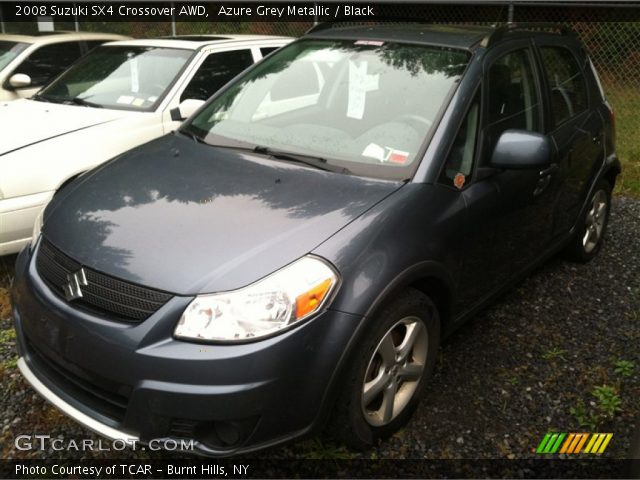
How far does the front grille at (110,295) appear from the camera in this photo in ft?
6.99

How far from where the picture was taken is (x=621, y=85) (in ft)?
29.1

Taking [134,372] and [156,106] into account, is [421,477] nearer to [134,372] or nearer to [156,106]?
[134,372]

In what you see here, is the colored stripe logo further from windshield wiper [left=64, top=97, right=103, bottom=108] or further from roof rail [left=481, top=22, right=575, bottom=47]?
windshield wiper [left=64, top=97, right=103, bottom=108]

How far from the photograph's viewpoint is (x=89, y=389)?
225 centimetres

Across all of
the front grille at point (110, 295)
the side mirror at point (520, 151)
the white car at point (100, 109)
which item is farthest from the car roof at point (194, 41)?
the front grille at point (110, 295)

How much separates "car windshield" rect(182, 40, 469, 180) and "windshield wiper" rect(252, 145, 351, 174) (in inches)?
0.5

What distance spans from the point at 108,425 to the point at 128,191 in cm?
103

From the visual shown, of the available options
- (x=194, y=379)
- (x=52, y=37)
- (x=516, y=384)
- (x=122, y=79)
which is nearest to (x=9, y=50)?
(x=52, y=37)

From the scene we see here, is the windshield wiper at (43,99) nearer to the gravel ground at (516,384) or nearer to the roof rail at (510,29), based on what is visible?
the gravel ground at (516,384)

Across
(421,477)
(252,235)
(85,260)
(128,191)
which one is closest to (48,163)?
(128,191)

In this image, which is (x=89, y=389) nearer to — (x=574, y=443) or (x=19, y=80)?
(x=574, y=443)

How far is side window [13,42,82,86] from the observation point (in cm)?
644

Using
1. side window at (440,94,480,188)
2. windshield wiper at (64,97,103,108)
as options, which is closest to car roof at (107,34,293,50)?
windshield wiper at (64,97,103,108)

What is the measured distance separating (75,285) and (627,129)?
822 cm
